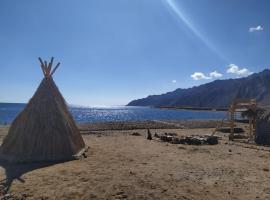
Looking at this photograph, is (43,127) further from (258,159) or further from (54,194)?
(258,159)

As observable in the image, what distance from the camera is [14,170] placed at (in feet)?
45.3

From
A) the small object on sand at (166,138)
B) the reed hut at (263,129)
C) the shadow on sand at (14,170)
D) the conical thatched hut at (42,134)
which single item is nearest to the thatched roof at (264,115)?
the reed hut at (263,129)

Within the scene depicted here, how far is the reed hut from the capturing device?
25469 millimetres

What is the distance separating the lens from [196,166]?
15.2 metres

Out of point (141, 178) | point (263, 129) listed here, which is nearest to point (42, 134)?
point (141, 178)

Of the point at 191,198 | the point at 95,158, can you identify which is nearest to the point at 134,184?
the point at 191,198

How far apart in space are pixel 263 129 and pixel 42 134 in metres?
18.3

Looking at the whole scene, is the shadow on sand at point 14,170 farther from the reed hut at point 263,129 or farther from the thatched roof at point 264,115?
the thatched roof at point 264,115

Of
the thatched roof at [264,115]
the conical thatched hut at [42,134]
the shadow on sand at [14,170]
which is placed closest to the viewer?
the shadow on sand at [14,170]

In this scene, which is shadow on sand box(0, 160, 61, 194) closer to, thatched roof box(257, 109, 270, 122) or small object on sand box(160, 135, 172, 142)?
small object on sand box(160, 135, 172, 142)

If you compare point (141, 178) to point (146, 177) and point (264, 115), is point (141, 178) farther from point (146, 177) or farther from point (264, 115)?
point (264, 115)

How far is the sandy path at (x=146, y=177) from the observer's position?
10.7m

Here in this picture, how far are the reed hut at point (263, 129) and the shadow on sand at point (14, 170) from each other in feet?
58.5

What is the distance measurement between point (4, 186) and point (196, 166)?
8.60 m
